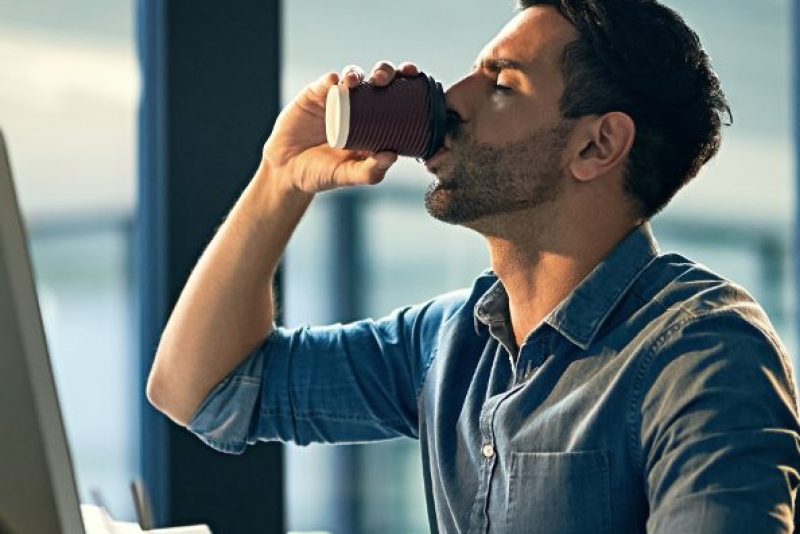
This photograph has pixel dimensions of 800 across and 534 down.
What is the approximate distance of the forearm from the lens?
1.64 meters

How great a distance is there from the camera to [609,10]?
1.51 metres

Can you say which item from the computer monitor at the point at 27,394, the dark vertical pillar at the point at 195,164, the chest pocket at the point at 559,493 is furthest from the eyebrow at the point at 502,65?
the computer monitor at the point at 27,394

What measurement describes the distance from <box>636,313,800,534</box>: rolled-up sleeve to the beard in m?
0.27

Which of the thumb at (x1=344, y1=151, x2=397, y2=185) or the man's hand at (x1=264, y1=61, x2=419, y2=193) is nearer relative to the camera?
the thumb at (x1=344, y1=151, x2=397, y2=185)

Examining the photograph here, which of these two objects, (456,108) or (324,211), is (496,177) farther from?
(324,211)

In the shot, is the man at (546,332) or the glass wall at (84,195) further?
the glass wall at (84,195)

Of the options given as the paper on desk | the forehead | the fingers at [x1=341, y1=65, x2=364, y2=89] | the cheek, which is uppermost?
the forehead

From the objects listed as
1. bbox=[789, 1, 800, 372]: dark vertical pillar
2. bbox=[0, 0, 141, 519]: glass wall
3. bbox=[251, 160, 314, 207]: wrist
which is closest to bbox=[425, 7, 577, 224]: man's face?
bbox=[251, 160, 314, 207]: wrist

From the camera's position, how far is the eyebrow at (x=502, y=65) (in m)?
1.53

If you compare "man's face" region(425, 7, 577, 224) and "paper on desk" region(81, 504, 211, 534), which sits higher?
"man's face" region(425, 7, 577, 224)

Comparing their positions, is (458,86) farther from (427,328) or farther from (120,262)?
(120,262)

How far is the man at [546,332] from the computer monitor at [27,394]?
2.08ft

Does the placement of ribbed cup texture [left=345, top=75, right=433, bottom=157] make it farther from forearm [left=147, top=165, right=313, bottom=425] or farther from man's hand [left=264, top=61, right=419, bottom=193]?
forearm [left=147, top=165, right=313, bottom=425]

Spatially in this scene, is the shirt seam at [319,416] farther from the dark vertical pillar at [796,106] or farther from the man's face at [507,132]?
the dark vertical pillar at [796,106]
